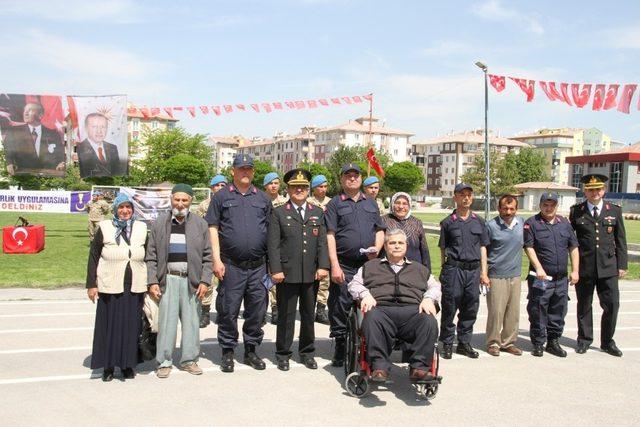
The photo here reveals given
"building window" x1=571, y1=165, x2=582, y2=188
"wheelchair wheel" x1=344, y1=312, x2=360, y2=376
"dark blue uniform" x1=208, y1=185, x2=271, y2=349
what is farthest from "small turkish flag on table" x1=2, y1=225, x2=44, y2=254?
"building window" x1=571, y1=165, x2=582, y2=188

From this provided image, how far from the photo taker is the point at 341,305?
19.1 feet

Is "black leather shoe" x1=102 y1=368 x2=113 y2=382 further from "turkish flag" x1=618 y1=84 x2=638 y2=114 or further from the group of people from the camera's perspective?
"turkish flag" x1=618 y1=84 x2=638 y2=114

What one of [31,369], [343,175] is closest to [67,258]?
[31,369]

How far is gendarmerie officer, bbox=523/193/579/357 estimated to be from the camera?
20.8 feet

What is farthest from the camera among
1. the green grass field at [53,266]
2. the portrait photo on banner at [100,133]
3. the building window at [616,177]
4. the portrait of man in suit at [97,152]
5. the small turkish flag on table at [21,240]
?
the building window at [616,177]

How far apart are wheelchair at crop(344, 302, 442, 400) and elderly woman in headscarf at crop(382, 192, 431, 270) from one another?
42.0 inches

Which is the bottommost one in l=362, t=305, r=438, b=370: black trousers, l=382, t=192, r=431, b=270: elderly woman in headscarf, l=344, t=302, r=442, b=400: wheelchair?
l=344, t=302, r=442, b=400: wheelchair

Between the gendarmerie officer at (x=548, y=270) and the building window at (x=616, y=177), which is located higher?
the building window at (x=616, y=177)

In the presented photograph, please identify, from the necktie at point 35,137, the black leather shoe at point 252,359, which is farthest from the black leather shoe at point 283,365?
the necktie at point 35,137

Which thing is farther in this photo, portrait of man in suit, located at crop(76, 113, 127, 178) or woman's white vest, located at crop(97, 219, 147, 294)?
portrait of man in suit, located at crop(76, 113, 127, 178)

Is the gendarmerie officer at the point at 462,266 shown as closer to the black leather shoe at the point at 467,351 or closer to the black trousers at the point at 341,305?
the black leather shoe at the point at 467,351

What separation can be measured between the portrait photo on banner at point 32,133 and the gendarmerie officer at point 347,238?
15.8 meters

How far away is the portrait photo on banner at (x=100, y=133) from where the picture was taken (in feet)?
62.5

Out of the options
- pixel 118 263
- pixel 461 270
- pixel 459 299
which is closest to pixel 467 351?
pixel 459 299
